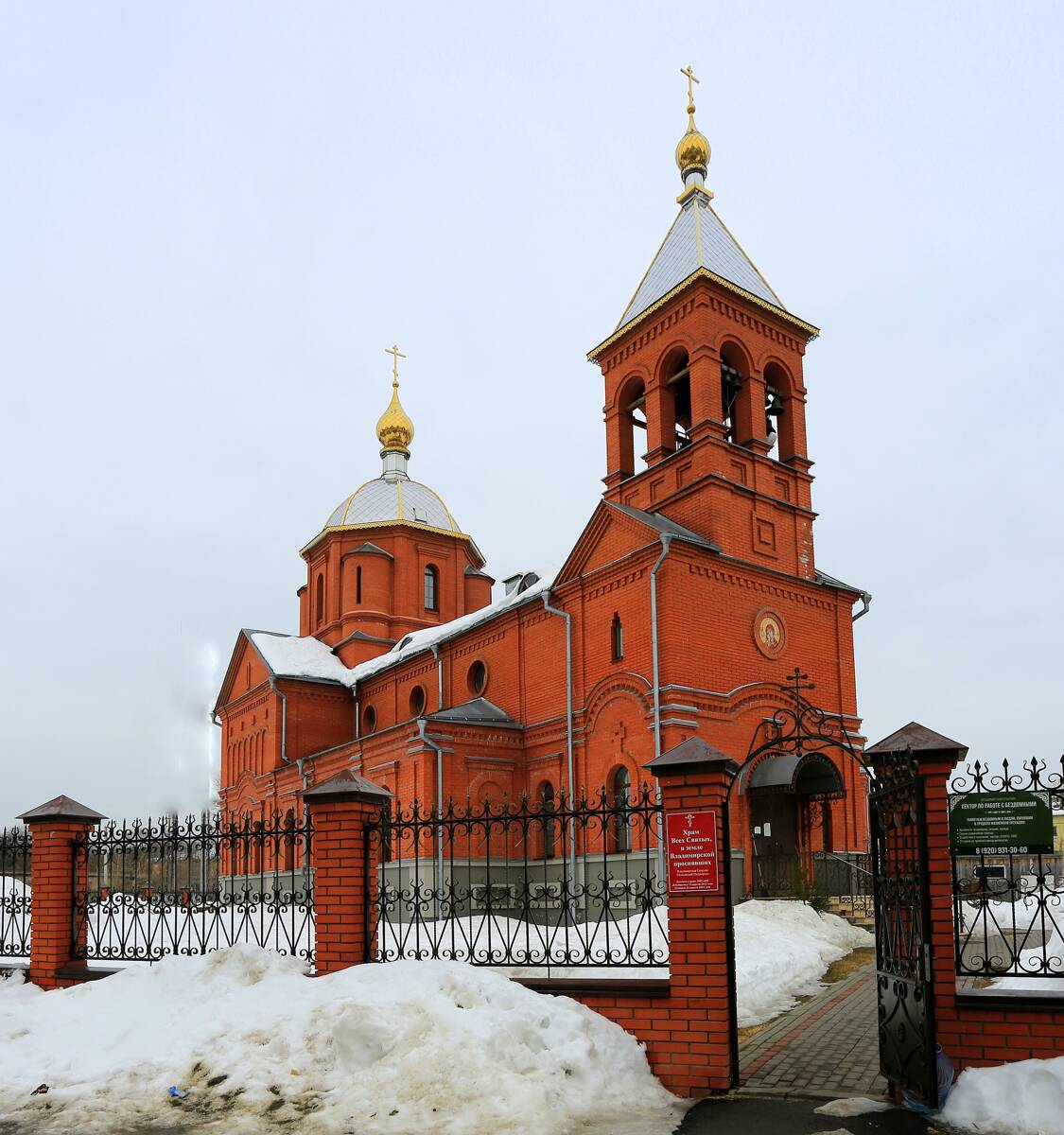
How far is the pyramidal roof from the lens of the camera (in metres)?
19.9

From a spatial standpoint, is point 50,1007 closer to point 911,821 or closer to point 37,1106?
point 37,1106

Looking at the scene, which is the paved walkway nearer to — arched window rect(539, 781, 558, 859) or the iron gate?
the iron gate

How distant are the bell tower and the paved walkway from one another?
390 inches

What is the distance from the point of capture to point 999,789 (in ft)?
20.2

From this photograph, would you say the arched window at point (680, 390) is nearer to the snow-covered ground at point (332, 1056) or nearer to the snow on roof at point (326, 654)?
the snow on roof at point (326, 654)

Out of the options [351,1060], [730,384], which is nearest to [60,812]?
[351,1060]

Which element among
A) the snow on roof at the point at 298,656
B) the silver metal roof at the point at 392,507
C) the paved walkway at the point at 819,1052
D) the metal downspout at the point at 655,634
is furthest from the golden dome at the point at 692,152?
Answer: the paved walkway at the point at 819,1052

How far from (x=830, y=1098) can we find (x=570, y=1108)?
1536 mm

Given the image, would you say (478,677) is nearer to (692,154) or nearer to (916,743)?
(692,154)

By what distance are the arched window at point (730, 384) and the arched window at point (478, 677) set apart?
6916 millimetres

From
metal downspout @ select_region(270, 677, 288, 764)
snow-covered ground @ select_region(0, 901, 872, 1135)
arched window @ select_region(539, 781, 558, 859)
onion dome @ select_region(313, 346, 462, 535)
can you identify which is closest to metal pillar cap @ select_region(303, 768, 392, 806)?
snow-covered ground @ select_region(0, 901, 872, 1135)

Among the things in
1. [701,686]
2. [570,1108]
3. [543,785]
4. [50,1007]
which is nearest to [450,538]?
[543,785]

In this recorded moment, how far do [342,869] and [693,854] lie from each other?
2587 mm

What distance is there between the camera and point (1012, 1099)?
5363 millimetres
